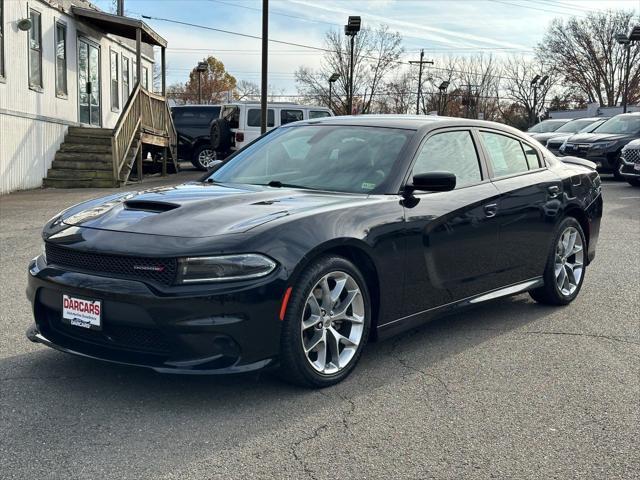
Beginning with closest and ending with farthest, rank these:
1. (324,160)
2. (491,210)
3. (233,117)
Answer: (324,160), (491,210), (233,117)

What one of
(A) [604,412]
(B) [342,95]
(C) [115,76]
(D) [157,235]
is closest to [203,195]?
(D) [157,235]

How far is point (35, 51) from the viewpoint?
57.4 ft

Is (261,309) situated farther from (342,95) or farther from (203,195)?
(342,95)

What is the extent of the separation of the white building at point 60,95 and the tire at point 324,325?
534 inches

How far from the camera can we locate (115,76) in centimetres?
2391

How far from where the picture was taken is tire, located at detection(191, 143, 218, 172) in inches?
933

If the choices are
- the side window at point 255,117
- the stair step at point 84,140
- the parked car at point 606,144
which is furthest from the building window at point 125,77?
the parked car at point 606,144

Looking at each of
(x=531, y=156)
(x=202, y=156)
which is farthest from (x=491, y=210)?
(x=202, y=156)

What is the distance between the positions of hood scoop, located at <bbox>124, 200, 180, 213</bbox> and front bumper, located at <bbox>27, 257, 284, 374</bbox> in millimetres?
555

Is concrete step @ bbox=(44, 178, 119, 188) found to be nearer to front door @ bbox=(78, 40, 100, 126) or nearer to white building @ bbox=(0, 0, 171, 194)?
white building @ bbox=(0, 0, 171, 194)

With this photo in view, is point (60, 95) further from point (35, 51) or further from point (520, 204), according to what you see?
point (520, 204)

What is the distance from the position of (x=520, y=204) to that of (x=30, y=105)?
14.5 metres

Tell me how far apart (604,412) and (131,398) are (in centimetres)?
247

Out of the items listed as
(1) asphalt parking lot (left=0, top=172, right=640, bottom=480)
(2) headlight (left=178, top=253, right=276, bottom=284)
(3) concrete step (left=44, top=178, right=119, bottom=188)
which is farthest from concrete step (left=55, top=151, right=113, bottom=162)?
(2) headlight (left=178, top=253, right=276, bottom=284)
